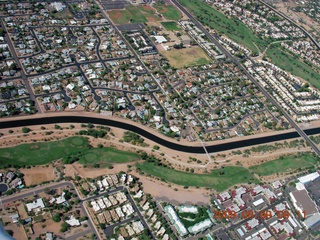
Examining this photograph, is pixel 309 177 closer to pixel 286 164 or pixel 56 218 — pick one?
pixel 286 164

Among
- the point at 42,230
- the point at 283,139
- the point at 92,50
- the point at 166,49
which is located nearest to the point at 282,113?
the point at 283,139

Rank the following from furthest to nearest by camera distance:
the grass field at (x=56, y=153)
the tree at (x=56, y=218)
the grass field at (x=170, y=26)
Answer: the grass field at (x=170, y=26) < the grass field at (x=56, y=153) < the tree at (x=56, y=218)

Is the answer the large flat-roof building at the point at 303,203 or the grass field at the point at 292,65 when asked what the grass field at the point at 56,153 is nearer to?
the large flat-roof building at the point at 303,203

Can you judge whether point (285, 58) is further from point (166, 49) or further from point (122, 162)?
point (122, 162)

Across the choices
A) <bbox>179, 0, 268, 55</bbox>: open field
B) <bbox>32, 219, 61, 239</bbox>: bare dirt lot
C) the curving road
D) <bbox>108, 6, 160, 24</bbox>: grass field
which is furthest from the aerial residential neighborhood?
<bbox>179, 0, 268, 55</bbox>: open field

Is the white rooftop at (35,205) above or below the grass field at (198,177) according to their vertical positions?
above

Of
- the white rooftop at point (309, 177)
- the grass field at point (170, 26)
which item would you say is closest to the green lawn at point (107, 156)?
the white rooftop at point (309, 177)
